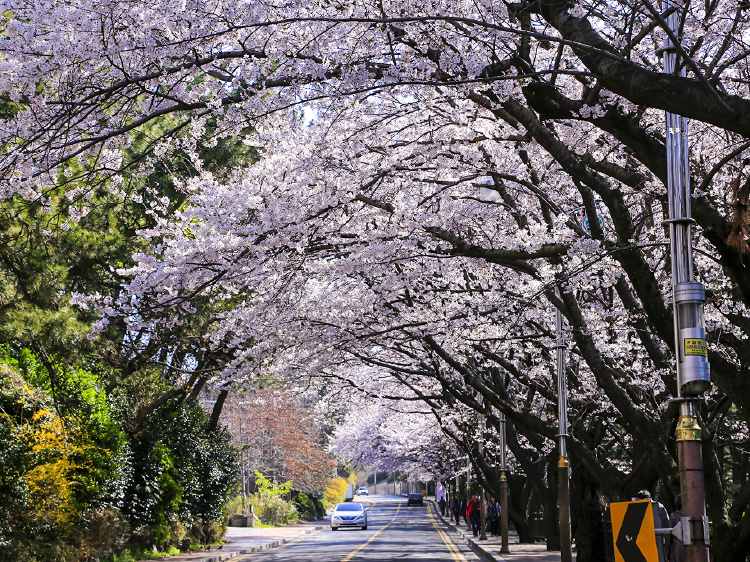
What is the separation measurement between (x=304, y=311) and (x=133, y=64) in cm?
1045

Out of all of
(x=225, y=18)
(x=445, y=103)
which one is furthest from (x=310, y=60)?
(x=445, y=103)

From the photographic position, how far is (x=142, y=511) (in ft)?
69.5

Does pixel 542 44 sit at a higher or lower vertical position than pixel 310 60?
higher

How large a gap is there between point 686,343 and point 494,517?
101ft

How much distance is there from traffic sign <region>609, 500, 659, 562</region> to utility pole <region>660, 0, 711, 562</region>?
0.24 metres

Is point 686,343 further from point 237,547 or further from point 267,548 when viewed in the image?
point 267,548

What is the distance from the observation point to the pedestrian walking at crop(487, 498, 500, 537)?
35250mm

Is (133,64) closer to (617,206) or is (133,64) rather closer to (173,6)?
(173,6)

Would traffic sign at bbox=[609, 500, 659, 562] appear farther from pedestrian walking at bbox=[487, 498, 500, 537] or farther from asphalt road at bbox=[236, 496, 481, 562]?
pedestrian walking at bbox=[487, 498, 500, 537]

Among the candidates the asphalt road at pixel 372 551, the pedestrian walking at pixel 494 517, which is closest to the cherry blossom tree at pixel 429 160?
the asphalt road at pixel 372 551

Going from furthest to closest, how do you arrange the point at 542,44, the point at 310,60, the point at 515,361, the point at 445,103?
the point at 515,361, the point at 445,103, the point at 542,44, the point at 310,60

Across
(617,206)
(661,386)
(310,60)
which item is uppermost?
(310,60)

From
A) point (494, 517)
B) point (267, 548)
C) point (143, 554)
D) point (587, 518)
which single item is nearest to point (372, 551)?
point (267, 548)

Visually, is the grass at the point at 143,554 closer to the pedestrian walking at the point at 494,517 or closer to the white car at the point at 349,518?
the pedestrian walking at the point at 494,517
